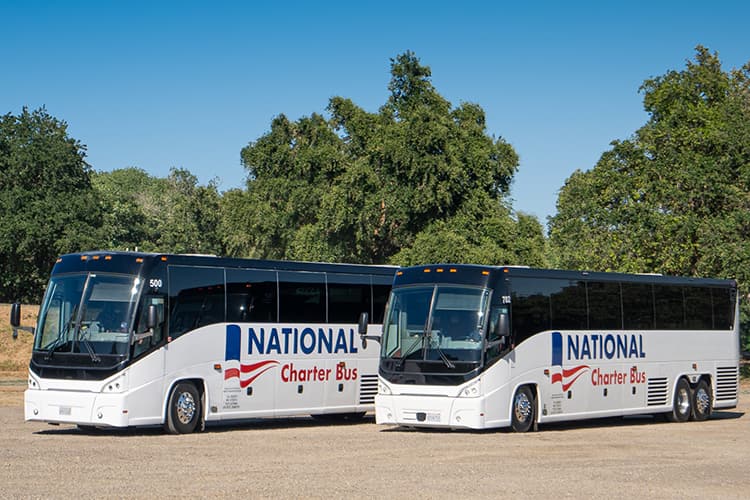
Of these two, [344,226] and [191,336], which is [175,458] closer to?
[191,336]

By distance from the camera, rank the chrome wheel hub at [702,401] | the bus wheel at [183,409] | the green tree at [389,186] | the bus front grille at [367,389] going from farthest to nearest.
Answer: the green tree at [389,186]
the chrome wheel hub at [702,401]
the bus front grille at [367,389]
the bus wheel at [183,409]

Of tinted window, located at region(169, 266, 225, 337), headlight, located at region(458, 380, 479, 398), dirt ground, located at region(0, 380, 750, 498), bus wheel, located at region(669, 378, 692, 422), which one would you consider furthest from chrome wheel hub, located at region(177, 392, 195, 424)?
bus wheel, located at region(669, 378, 692, 422)

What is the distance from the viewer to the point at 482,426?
21.9 metres

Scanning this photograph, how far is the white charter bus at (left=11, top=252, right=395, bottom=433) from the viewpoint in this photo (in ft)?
69.0

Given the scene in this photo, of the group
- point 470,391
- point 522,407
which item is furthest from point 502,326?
point 522,407

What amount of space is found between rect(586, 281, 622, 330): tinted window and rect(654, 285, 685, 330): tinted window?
5.22 ft

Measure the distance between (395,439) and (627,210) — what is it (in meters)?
29.2

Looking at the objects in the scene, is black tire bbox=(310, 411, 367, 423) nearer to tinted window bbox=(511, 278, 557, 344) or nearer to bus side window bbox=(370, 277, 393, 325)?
bus side window bbox=(370, 277, 393, 325)

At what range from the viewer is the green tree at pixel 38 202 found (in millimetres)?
64125

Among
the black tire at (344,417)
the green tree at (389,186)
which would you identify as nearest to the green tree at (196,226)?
the green tree at (389,186)

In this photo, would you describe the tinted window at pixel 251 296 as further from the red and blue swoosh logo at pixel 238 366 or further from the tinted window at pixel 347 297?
the tinted window at pixel 347 297

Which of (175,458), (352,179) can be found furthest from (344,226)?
(175,458)

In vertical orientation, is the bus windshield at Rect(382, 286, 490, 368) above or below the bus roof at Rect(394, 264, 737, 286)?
A: below

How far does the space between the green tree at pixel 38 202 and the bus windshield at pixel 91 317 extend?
42591 mm
